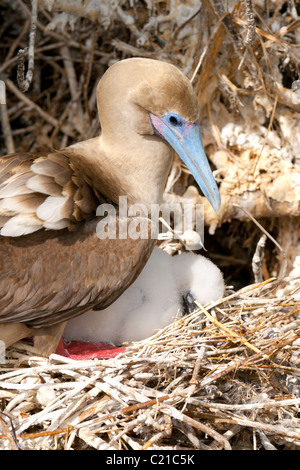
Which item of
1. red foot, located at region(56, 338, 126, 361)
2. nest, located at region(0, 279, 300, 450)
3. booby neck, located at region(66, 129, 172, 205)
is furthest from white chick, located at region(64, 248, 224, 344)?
booby neck, located at region(66, 129, 172, 205)

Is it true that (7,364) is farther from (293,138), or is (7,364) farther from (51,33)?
(51,33)

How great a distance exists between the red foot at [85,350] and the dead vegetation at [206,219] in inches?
4.2

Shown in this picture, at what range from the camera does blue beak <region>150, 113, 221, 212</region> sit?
299 centimetres

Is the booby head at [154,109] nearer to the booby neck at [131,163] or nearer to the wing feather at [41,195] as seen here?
the booby neck at [131,163]

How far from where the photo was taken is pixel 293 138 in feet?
12.4

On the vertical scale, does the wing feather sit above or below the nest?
above

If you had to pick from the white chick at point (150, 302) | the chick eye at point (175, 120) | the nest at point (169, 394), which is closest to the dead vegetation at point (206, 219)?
the nest at point (169, 394)

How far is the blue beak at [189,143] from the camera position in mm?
2992

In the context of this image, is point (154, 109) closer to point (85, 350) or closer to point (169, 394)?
point (85, 350)

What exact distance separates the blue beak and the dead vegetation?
0.45 m
